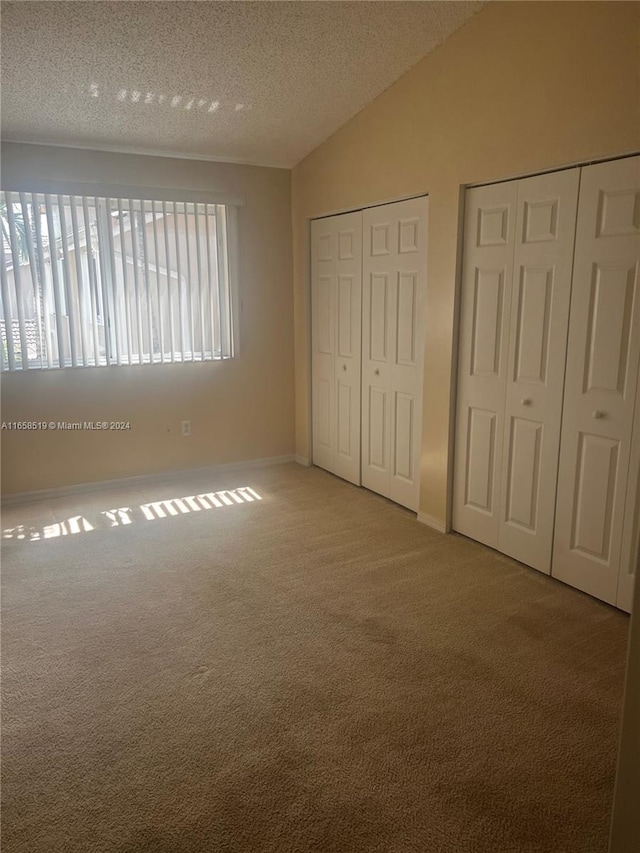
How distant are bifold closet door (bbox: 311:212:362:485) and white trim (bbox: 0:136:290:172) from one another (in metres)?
0.62

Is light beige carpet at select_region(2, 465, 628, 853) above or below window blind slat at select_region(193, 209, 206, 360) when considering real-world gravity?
below

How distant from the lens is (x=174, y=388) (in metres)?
4.84

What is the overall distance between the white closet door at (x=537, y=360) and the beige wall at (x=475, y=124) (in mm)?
200

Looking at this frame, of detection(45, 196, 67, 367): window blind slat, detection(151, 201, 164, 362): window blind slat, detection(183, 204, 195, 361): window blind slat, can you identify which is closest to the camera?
detection(45, 196, 67, 367): window blind slat

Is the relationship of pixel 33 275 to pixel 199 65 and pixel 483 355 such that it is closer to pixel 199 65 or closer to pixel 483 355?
pixel 199 65

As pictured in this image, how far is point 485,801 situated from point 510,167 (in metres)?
2.78

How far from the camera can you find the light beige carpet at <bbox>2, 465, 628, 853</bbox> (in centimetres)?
175

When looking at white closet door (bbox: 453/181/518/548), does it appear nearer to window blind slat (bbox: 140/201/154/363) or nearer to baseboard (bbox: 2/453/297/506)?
baseboard (bbox: 2/453/297/506)

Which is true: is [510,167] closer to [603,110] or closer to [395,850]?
[603,110]

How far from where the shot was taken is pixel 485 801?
5.95 ft

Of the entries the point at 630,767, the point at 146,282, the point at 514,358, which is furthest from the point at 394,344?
the point at 630,767

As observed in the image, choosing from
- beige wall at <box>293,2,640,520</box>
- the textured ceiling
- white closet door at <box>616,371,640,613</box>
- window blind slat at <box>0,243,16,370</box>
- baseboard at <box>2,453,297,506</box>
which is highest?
the textured ceiling

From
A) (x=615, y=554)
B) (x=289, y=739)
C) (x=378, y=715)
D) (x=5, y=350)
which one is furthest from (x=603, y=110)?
(x=5, y=350)

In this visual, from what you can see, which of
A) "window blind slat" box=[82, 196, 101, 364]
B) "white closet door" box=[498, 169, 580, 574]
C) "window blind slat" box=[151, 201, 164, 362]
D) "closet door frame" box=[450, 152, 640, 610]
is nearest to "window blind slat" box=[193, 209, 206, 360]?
"window blind slat" box=[151, 201, 164, 362]
